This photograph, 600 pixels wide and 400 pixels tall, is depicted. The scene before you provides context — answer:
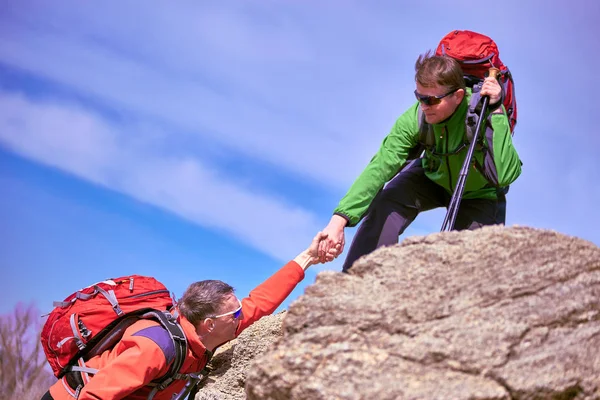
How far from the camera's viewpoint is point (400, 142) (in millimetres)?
6832

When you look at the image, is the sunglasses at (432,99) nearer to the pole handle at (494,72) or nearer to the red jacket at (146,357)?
the pole handle at (494,72)

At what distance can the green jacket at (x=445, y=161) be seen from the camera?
623cm

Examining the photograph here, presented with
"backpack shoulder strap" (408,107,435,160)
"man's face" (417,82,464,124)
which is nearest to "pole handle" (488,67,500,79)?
"man's face" (417,82,464,124)

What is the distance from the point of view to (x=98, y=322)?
659 centimetres

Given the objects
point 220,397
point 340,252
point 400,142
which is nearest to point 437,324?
point 340,252

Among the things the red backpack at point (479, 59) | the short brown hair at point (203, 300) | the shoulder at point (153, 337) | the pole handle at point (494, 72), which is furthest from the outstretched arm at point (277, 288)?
the pole handle at point (494, 72)

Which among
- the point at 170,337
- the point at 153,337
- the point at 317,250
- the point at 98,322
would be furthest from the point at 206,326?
the point at 317,250

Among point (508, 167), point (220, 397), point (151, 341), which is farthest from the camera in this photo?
point (220, 397)

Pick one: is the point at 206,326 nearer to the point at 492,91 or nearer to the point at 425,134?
the point at 425,134

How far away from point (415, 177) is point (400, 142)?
527 millimetres

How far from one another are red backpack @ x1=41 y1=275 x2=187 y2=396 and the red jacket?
0.12 metres

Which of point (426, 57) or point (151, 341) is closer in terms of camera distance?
point (151, 341)

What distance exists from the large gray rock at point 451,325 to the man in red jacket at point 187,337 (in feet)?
6.78

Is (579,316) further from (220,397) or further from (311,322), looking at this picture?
(220,397)
